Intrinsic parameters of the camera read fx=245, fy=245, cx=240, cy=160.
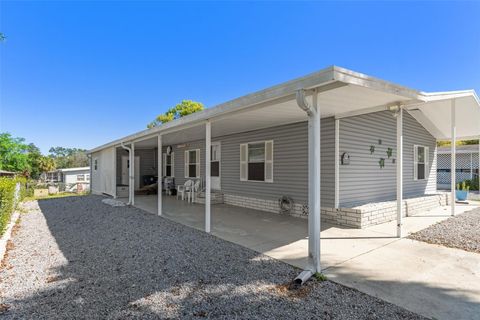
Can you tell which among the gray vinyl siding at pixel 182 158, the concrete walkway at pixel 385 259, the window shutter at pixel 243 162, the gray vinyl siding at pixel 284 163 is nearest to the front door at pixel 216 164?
the gray vinyl siding at pixel 284 163

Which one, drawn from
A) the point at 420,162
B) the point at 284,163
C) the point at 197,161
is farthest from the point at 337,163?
the point at 197,161

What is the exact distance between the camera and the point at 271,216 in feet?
24.0

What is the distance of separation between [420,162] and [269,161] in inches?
250

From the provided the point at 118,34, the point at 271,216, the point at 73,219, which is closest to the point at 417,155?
the point at 271,216

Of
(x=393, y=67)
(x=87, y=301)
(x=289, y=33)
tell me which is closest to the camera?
(x=87, y=301)

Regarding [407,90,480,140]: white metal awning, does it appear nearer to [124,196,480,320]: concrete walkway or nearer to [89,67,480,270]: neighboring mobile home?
[89,67,480,270]: neighboring mobile home

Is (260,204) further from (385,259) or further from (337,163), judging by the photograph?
(385,259)

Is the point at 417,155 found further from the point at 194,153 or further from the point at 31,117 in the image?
the point at 31,117

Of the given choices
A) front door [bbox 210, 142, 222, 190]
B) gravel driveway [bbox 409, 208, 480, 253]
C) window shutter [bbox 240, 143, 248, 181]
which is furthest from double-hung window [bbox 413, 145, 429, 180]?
front door [bbox 210, 142, 222, 190]

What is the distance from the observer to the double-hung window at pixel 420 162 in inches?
367

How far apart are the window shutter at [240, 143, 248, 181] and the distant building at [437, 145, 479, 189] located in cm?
1480

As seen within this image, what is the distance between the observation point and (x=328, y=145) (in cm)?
648

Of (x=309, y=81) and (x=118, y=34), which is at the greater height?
(x=118, y=34)

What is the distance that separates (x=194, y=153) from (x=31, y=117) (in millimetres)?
20872
